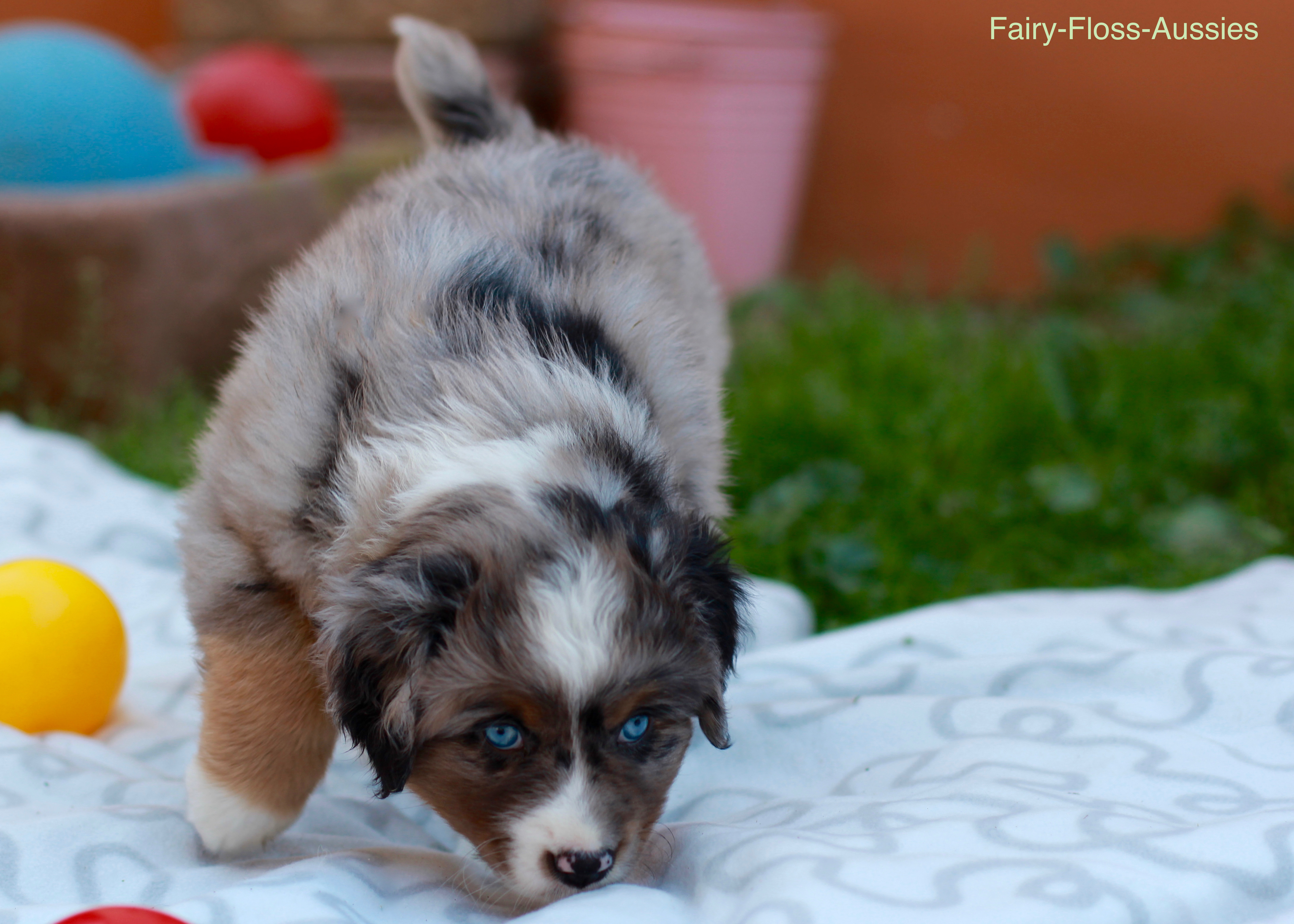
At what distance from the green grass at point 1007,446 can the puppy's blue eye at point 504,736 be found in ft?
5.99

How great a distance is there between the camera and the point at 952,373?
485 cm

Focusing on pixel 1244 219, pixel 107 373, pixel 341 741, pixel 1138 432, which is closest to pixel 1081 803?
pixel 341 741

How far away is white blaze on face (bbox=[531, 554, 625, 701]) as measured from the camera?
1805mm

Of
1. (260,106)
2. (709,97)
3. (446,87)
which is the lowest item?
(709,97)

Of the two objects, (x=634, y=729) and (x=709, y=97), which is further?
(x=709, y=97)

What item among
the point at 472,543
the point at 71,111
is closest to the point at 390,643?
the point at 472,543

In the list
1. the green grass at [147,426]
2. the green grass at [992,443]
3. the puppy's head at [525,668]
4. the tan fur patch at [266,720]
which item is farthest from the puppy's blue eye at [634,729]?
the green grass at [147,426]

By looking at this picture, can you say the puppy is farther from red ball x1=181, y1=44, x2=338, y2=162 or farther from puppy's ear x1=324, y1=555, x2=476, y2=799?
red ball x1=181, y1=44, x2=338, y2=162

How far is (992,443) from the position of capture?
442cm

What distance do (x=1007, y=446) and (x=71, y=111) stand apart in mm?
3735

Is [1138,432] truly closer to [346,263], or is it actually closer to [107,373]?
[346,263]

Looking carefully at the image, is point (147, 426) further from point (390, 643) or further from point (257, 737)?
point (390, 643)

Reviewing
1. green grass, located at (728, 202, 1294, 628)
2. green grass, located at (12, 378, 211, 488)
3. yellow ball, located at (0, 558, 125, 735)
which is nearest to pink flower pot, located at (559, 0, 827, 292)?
green grass, located at (728, 202, 1294, 628)

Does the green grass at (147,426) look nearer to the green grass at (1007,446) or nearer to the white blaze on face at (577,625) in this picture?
the green grass at (1007,446)
